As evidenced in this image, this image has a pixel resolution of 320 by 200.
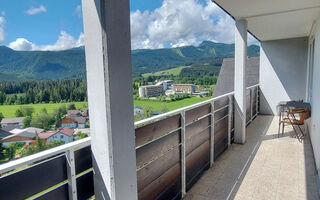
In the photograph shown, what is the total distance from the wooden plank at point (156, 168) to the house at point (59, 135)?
0.66 metres

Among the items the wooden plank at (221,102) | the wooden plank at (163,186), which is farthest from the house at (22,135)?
the wooden plank at (221,102)

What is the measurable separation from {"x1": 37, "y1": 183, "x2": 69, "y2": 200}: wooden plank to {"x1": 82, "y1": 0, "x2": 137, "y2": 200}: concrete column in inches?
7.0

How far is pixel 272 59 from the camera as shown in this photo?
7520 mm

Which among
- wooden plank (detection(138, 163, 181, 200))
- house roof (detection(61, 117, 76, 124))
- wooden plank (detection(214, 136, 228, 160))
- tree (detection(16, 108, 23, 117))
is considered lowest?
wooden plank (detection(214, 136, 228, 160))

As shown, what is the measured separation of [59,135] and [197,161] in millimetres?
2071

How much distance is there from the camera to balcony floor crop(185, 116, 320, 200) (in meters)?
2.69

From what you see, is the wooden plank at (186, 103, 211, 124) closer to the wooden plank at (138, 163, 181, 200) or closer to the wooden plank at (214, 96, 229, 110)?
the wooden plank at (214, 96, 229, 110)

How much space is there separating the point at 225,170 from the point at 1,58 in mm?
3056

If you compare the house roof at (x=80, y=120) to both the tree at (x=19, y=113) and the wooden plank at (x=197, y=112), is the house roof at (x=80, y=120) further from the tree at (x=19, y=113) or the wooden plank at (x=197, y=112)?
the wooden plank at (x=197, y=112)

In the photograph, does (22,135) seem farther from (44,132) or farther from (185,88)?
(185,88)

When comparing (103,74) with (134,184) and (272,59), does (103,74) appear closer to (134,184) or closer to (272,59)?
(134,184)

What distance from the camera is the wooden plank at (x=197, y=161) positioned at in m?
2.80

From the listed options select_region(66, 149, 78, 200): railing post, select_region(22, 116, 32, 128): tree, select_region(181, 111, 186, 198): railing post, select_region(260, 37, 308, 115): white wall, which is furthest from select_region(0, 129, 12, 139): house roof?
select_region(260, 37, 308, 115): white wall

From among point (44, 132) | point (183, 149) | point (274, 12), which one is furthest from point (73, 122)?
point (274, 12)
